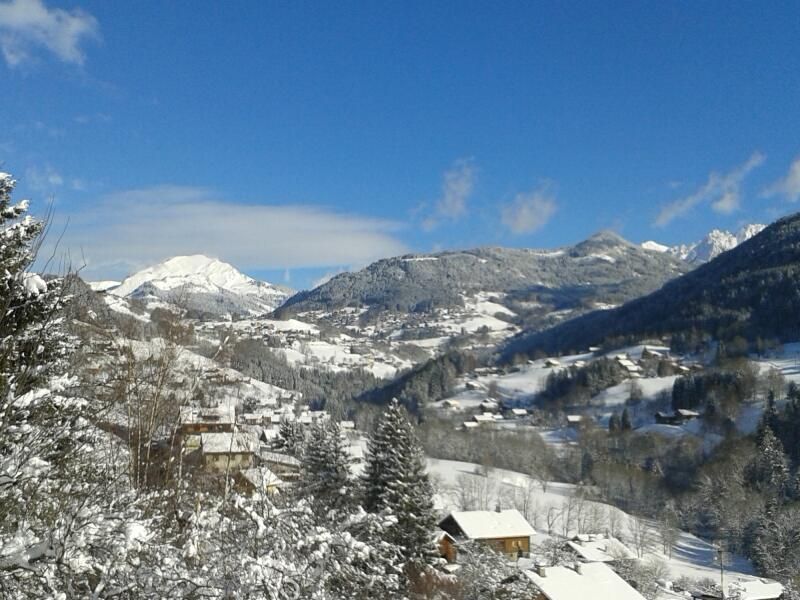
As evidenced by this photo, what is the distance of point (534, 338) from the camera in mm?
177000

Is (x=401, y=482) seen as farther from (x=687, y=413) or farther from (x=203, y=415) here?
(x=687, y=413)

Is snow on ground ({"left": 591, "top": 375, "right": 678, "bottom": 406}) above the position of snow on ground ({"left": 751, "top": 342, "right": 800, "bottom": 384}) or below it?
below

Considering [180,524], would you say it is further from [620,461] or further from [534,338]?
[534,338]

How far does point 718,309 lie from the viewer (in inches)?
4798

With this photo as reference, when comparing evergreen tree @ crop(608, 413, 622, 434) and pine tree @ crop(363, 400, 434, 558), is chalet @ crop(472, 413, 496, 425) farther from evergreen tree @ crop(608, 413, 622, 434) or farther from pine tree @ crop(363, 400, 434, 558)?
pine tree @ crop(363, 400, 434, 558)

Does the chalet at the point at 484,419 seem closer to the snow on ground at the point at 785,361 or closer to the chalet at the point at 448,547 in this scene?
the snow on ground at the point at 785,361

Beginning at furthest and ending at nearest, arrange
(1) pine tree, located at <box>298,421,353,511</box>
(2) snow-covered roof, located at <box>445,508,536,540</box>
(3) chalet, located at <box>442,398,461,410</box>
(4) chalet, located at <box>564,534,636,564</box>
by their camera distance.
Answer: (3) chalet, located at <box>442,398,461,410</box>, (4) chalet, located at <box>564,534,636,564</box>, (2) snow-covered roof, located at <box>445,508,536,540</box>, (1) pine tree, located at <box>298,421,353,511</box>

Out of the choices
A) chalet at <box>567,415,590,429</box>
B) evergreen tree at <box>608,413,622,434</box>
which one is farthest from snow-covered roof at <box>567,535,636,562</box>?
chalet at <box>567,415,590,429</box>

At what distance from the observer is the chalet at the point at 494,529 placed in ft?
104

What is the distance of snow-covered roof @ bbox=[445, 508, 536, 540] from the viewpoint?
31984 millimetres

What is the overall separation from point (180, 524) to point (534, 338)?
177 metres

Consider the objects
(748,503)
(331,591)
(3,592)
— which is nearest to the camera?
(3,592)

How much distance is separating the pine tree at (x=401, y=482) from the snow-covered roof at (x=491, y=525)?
Answer: 35.5ft

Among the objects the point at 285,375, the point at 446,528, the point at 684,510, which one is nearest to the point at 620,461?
the point at 684,510
